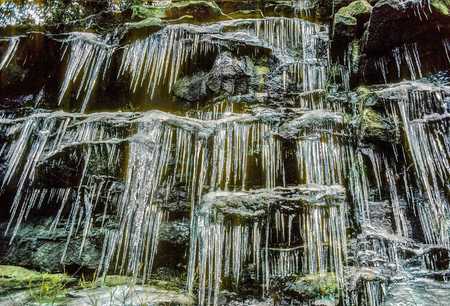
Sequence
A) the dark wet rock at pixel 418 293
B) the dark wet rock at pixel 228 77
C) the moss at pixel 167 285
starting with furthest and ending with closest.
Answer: the dark wet rock at pixel 228 77 < the moss at pixel 167 285 < the dark wet rock at pixel 418 293

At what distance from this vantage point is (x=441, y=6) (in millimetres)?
6902

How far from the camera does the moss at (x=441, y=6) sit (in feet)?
22.5

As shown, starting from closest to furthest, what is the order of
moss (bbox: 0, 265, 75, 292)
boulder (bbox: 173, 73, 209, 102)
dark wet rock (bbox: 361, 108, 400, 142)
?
moss (bbox: 0, 265, 75, 292) < dark wet rock (bbox: 361, 108, 400, 142) < boulder (bbox: 173, 73, 209, 102)

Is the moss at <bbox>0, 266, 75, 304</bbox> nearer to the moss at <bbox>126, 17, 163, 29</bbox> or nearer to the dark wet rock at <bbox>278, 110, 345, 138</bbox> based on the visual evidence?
the dark wet rock at <bbox>278, 110, 345, 138</bbox>

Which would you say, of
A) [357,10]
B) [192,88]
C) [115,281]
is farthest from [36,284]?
[357,10]

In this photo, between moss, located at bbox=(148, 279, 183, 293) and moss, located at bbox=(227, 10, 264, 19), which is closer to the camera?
moss, located at bbox=(148, 279, 183, 293)

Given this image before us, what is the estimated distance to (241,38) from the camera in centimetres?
838

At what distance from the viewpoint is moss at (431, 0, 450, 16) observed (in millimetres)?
6850

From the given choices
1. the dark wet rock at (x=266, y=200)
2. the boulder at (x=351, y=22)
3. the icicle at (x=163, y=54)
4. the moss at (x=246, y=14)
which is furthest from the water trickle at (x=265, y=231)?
the moss at (x=246, y=14)

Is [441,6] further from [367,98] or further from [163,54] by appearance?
[163,54]

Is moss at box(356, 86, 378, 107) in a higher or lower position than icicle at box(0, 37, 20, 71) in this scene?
lower

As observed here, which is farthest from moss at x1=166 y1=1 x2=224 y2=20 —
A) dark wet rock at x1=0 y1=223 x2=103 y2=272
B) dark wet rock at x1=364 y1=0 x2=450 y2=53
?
dark wet rock at x1=0 y1=223 x2=103 y2=272

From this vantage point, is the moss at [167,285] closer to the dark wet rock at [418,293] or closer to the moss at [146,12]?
the dark wet rock at [418,293]

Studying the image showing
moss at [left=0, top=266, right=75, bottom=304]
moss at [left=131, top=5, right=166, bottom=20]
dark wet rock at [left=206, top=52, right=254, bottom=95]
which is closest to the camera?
moss at [left=0, top=266, right=75, bottom=304]
